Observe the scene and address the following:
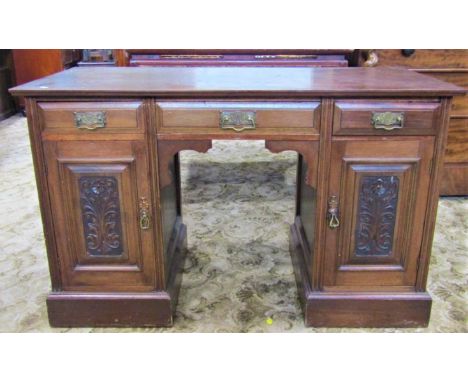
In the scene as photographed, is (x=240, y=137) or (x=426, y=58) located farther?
(x=426, y=58)

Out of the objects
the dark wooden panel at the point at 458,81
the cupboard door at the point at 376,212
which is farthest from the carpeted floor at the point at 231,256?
the dark wooden panel at the point at 458,81

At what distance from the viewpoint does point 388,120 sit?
154 centimetres

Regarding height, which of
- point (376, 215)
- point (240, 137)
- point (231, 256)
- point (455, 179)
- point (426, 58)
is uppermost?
point (426, 58)

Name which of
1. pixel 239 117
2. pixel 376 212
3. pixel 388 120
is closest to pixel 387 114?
pixel 388 120

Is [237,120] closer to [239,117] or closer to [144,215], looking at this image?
[239,117]

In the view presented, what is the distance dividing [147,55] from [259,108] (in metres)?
1.76

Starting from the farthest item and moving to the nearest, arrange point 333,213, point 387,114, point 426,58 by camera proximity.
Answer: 1. point 426,58
2. point 333,213
3. point 387,114

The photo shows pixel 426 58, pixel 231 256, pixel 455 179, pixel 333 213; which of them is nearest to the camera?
pixel 333 213

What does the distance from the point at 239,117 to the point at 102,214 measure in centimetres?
59

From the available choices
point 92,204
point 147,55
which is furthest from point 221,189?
point 92,204

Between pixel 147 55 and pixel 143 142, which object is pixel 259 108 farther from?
pixel 147 55

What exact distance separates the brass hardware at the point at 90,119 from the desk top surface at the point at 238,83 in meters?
0.06

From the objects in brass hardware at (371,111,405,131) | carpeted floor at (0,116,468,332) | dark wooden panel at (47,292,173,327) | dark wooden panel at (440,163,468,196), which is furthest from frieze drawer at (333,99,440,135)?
dark wooden panel at (440,163,468,196)

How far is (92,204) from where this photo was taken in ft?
5.47
